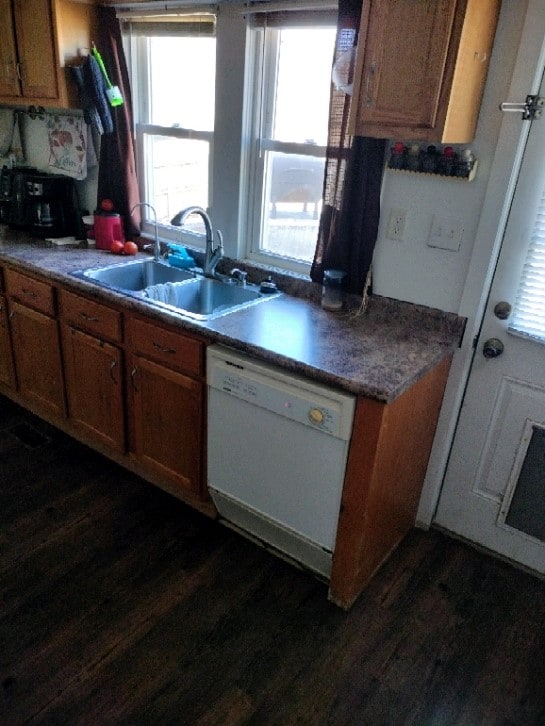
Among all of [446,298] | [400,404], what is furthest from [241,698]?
[446,298]

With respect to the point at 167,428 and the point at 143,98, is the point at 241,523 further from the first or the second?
the point at 143,98

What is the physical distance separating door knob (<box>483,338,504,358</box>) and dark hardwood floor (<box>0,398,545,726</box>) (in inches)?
33.1

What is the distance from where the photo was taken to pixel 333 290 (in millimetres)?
2188

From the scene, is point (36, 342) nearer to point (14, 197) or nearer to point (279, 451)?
point (14, 197)

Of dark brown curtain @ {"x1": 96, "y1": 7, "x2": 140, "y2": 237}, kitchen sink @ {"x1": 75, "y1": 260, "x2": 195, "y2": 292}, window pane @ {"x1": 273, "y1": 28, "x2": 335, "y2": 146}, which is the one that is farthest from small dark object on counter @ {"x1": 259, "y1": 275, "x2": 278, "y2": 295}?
dark brown curtain @ {"x1": 96, "y1": 7, "x2": 140, "y2": 237}

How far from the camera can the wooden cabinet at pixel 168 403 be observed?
6.81ft

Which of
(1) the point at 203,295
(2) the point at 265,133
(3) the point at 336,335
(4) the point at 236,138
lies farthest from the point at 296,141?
(3) the point at 336,335

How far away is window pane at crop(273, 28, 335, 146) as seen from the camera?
2158 millimetres

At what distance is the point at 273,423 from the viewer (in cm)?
187

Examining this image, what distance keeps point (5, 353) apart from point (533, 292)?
8.45 ft

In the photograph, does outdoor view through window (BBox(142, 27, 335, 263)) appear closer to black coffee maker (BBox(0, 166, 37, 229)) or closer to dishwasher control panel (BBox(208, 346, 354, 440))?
black coffee maker (BBox(0, 166, 37, 229))

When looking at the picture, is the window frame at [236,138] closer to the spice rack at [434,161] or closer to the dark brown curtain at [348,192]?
the dark brown curtain at [348,192]

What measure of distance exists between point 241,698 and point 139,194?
241 cm

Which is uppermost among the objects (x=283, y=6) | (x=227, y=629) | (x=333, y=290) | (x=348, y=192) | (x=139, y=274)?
(x=283, y=6)
